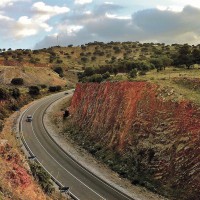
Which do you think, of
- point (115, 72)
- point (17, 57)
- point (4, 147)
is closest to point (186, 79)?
point (4, 147)

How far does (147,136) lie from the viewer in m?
48.4

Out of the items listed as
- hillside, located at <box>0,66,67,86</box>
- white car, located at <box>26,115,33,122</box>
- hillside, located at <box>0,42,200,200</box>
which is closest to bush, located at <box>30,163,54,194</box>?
hillside, located at <box>0,42,200,200</box>

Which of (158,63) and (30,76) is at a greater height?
(158,63)

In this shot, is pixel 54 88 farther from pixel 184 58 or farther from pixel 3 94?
pixel 184 58

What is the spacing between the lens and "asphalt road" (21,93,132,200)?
4244 cm

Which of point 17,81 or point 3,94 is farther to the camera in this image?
point 17,81

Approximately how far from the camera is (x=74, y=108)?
7725 cm

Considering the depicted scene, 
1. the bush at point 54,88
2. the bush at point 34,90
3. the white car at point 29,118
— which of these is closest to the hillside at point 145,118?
the white car at point 29,118

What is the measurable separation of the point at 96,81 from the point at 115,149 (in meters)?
23.3

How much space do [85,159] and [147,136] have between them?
1036 centimetres

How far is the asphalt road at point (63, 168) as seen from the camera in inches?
1671

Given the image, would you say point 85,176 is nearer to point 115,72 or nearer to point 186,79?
point 186,79

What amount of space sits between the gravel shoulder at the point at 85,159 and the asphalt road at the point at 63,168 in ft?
2.82

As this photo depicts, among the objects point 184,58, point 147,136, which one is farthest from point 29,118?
point 147,136
